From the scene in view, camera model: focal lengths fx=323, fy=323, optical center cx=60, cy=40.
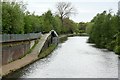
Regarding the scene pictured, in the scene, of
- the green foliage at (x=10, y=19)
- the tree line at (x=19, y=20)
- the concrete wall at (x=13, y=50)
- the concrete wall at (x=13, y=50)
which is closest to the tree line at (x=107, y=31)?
the tree line at (x=19, y=20)

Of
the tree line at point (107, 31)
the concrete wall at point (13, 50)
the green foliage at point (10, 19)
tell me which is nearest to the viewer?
the concrete wall at point (13, 50)

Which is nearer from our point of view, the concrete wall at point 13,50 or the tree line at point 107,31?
the concrete wall at point 13,50

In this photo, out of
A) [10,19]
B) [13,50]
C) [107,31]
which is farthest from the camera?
[107,31]

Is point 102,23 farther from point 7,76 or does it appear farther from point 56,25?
point 7,76

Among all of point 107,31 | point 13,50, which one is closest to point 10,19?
point 13,50

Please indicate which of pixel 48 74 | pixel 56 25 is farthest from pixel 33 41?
pixel 56 25

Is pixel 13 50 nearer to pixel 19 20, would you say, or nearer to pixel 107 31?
pixel 19 20

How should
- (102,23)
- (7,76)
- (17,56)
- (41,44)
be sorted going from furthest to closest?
(102,23), (41,44), (17,56), (7,76)

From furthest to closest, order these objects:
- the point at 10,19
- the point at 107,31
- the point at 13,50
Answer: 1. the point at 107,31
2. the point at 10,19
3. the point at 13,50

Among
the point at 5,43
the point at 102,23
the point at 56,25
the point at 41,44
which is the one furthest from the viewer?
the point at 56,25

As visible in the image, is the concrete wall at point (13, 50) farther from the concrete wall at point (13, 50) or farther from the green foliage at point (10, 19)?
the green foliage at point (10, 19)

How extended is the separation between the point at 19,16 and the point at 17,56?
7.54m

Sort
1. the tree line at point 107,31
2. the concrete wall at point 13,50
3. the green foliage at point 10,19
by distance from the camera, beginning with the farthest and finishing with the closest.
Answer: the tree line at point 107,31 < the green foliage at point 10,19 < the concrete wall at point 13,50

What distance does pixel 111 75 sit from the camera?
2891 cm
